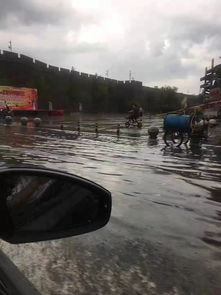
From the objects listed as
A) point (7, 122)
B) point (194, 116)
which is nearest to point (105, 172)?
point (194, 116)

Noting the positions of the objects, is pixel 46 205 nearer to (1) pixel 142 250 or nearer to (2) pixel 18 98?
(1) pixel 142 250

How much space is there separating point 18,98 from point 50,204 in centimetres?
5571

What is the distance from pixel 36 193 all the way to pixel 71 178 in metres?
0.15

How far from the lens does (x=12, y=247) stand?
5016mm

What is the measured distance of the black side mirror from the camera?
1.65 metres

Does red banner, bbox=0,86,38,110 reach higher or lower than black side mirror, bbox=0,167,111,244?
lower

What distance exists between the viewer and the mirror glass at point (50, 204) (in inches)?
66.9

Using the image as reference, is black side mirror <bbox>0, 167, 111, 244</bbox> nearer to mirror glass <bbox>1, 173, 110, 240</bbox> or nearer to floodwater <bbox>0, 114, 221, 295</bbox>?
mirror glass <bbox>1, 173, 110, 240</bbox>

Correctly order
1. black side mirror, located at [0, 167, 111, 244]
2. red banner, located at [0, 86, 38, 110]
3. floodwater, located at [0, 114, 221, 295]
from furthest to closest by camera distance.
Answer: red banner, located at [0, 86, 38, 110]
floodwater, located at [0, 114, 221, 295]
black side mirror, located at [0, 167, 111, 244]

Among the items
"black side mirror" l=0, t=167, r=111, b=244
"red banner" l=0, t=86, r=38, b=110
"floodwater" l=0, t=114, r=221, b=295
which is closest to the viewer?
"black side mirror" l=0, t=167, r=111, b=244

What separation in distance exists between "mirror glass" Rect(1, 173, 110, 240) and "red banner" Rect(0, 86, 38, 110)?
53261 millimetres

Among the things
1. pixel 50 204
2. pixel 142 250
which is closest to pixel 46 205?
pixel 50 204

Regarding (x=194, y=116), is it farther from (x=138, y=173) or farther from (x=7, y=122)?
(x=7, y=122)

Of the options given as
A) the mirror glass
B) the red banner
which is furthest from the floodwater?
the red banner
